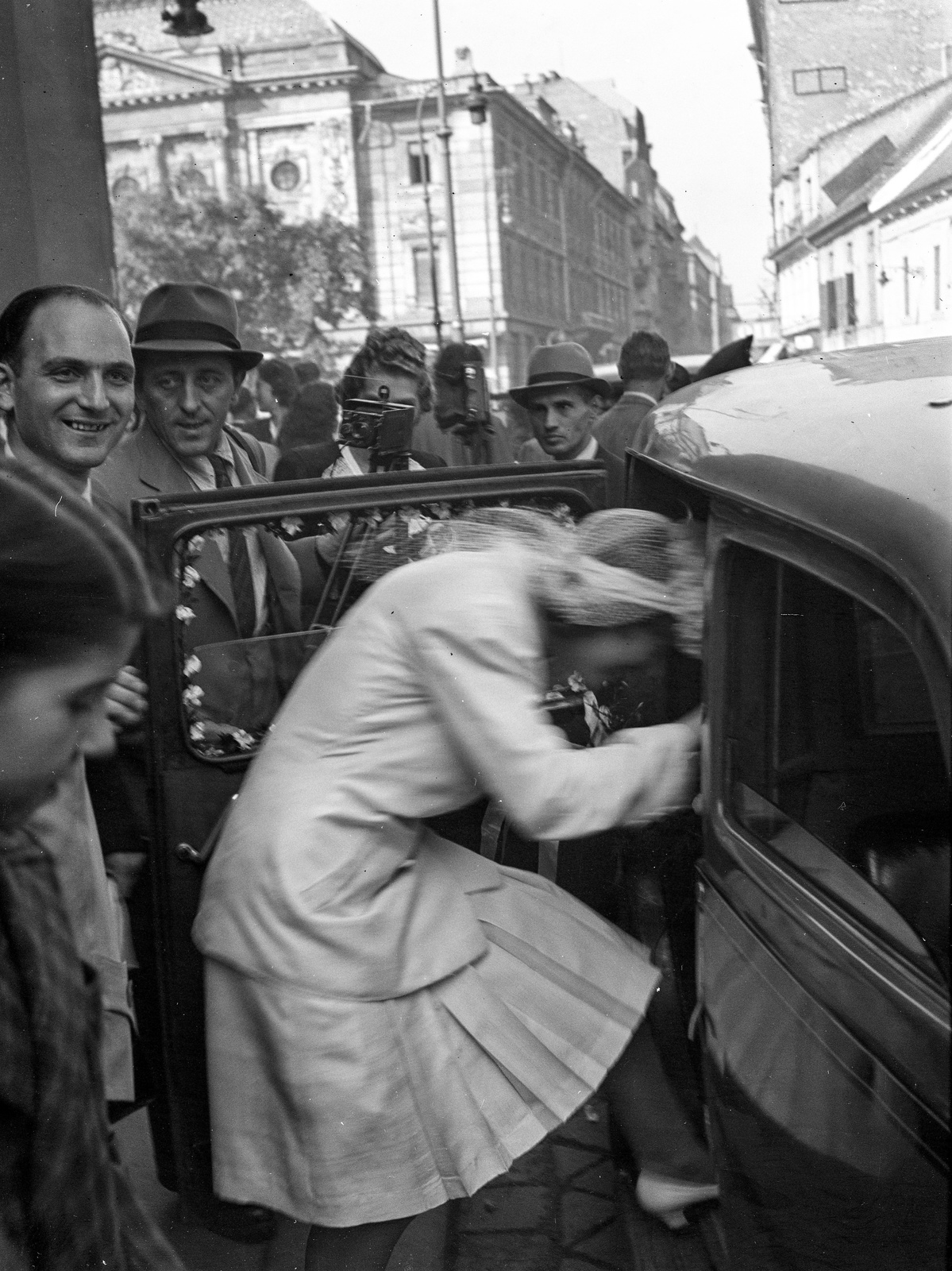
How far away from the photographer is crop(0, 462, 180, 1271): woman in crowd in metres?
1.11

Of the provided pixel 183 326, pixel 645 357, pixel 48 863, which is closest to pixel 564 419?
pixel 645 357

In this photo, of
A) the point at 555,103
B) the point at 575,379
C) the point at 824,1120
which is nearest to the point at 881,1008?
the point at 824,1120

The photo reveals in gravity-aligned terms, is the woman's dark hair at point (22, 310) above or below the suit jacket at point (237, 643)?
above

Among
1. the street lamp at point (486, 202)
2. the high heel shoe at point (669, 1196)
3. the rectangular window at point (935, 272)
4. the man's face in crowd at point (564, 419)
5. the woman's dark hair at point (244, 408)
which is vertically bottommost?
the high heel shoe at point (669, 1196)

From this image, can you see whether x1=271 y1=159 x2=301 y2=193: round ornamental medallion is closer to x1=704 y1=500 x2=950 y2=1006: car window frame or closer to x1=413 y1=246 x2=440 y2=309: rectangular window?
x1=413 y1=246 x2=440 y2=309: rectangular window

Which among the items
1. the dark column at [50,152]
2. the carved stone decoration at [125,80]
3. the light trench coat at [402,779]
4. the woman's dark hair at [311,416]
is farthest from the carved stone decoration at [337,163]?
the light trench coat at [402,779]

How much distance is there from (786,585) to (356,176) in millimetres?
37887

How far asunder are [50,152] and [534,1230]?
4896mm

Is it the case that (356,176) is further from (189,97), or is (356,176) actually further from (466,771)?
(466,771)

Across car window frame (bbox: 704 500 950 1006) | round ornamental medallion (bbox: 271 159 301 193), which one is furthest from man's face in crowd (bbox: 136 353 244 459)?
round ornamental medallion (bbox: 271 159 301 193)

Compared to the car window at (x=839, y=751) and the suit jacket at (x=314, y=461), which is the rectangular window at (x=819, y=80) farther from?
the car window at (x=839, y=751)

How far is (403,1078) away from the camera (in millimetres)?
2047

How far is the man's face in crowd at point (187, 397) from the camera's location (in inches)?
136

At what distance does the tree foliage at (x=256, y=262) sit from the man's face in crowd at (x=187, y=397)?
31048mm
